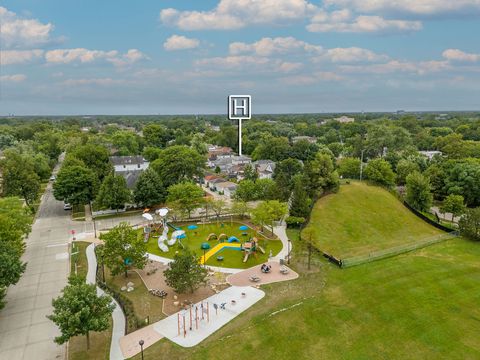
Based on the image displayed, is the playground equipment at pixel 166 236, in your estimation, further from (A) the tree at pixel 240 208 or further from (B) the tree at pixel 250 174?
(B) the tree at pixel 250 174

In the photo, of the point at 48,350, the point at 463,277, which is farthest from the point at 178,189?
the point at 463,277

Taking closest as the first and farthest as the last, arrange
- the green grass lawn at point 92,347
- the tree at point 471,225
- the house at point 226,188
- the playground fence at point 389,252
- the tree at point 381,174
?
the green grass lawn at point 92,347 < the playground fence at point 389,252 < the tree at point 471,225 < the tree at point 381,174 < the house at point 226,188

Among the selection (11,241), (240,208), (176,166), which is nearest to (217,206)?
(240,208)

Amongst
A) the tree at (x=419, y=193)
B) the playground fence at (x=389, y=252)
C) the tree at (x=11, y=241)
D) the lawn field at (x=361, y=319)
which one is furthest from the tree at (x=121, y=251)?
the tree at (x=419, y=193)

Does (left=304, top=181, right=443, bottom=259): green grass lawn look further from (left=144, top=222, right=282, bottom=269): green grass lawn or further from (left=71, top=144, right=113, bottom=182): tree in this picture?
(left=71, top=144, right=113, bottom=182): tree

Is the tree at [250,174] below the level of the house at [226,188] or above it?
above

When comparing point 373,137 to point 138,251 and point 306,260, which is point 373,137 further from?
point 138,251

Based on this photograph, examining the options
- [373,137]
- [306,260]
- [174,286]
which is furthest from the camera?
[373,137]
